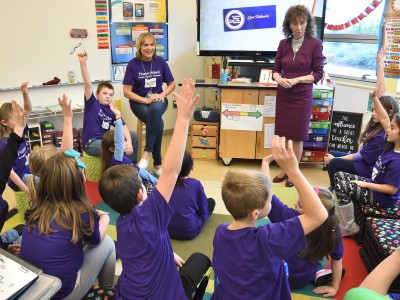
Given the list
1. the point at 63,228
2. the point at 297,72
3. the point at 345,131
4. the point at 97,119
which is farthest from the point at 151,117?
the point at 63,228

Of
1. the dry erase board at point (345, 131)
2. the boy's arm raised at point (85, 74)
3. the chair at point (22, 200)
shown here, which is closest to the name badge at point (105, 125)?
the boy's arm raised at point (85, 74)

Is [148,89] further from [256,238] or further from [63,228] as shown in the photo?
[256,238]

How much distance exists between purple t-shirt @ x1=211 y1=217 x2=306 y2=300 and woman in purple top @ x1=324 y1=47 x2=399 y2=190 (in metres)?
1.69

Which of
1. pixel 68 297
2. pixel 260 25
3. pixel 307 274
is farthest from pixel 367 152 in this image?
pixel 68 297

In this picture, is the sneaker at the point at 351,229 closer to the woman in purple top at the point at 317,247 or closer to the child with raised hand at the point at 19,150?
the woman in purple top at the point at 317,247

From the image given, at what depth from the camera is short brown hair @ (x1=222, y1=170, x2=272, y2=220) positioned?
1.36 m

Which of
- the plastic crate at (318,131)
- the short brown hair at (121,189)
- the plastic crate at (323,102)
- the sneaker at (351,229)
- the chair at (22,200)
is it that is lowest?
the sneaker at (351,229)

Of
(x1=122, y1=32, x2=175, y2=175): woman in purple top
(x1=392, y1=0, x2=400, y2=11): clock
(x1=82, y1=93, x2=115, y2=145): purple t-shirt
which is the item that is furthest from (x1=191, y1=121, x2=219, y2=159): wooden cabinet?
(x1=392, y1=0, x2=400, y2=11): clock

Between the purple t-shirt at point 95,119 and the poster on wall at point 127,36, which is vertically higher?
the poster on wall at point 127,36

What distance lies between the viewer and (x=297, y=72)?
10.7 ft

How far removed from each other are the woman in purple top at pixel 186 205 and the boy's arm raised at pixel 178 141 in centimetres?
103

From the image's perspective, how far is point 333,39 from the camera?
14.6ft

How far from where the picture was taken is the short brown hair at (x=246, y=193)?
1355 mm

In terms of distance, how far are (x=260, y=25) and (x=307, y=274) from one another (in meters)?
2.83
